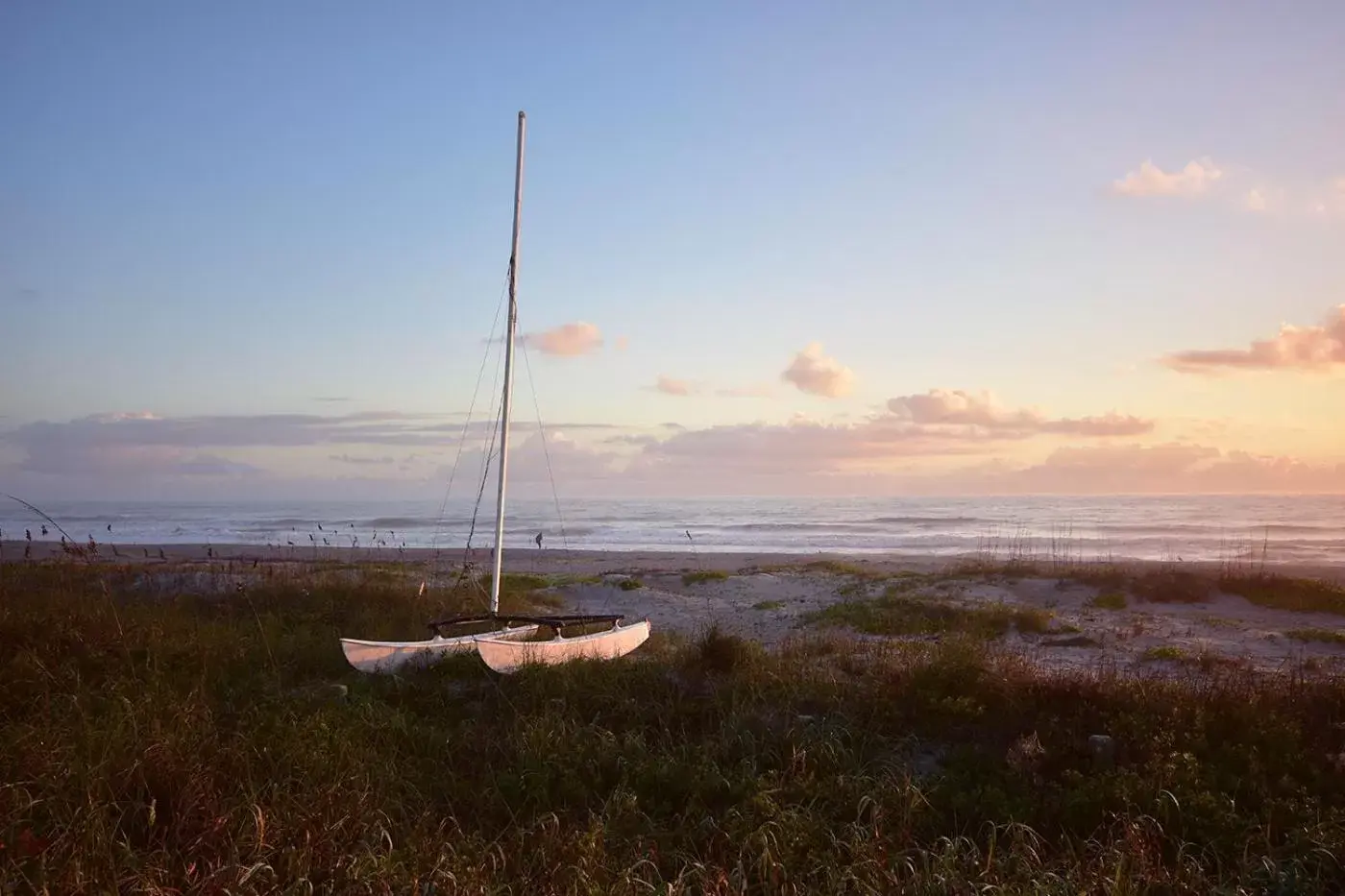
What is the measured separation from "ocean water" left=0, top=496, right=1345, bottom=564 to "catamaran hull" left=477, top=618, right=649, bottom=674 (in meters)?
21.8

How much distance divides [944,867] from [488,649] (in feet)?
18.0

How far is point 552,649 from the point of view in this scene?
1034 centimetres

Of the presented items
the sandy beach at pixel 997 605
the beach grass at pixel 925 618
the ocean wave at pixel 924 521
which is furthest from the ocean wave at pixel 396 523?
the beach grass at pixel 925 618

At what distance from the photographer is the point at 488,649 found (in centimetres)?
964

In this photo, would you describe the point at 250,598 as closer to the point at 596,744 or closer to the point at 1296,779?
the point at 596,744

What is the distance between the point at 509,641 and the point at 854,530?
4340 centimetres

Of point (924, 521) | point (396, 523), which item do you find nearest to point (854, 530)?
point (924, 521)

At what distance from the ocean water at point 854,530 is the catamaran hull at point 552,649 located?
21832 millimetres

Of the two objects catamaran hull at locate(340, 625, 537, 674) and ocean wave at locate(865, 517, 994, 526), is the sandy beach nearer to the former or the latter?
catamaran hull at locate(340, 625, 537, 674)

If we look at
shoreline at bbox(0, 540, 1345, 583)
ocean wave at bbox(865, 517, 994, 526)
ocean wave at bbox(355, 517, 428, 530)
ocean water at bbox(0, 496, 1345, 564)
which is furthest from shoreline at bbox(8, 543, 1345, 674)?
ocean wave at bbox(355, 517, 428, 530)

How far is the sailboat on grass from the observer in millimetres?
9742

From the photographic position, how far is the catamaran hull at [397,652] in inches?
378

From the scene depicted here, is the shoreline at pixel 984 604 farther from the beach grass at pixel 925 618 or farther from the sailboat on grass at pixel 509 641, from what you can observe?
the sailboat on grass at pixel 509 641

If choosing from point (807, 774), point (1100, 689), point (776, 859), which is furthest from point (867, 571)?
point (776, 859)
